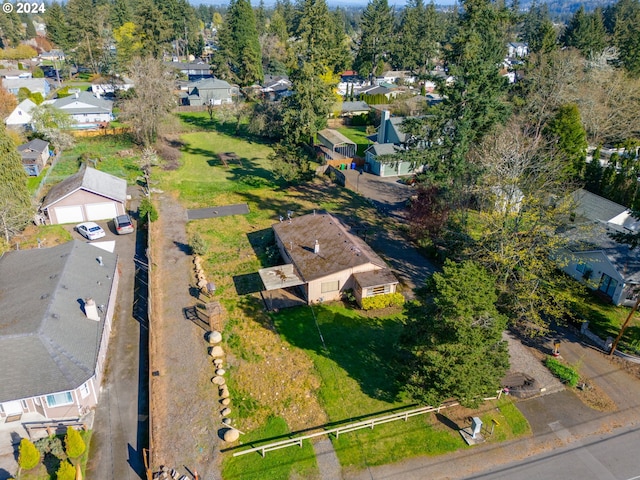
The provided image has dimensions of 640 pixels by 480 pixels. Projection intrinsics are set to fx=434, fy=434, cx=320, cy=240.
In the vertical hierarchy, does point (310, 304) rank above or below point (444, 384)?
below

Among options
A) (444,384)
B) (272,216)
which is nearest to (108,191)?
(272,216)

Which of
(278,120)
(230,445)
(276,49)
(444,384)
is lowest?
(230,445)

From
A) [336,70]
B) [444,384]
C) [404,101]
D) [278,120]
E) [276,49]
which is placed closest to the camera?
[444,384]

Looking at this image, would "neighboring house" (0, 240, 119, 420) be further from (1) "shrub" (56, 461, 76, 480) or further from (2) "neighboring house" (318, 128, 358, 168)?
(2) "neighboring house" (318, 128, 358, 168)

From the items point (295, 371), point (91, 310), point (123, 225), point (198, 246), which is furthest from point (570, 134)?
point (91, 310)

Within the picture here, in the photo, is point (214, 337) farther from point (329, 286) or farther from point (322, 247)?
point (322, 247)

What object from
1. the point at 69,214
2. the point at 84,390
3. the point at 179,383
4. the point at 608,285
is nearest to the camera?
the point at 84,390

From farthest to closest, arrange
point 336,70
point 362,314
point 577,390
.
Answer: point 336,70 < point 362,314 < point 577,390

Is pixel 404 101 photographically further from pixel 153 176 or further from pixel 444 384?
pixel 444 384
